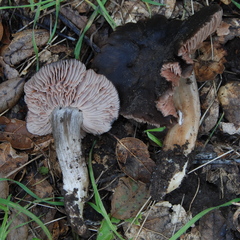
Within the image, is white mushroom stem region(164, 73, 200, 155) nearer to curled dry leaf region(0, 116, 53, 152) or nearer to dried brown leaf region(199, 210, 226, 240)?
dried brown leaf region(199, 210, 226, 240)

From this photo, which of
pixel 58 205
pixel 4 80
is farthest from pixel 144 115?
pixel 4 80

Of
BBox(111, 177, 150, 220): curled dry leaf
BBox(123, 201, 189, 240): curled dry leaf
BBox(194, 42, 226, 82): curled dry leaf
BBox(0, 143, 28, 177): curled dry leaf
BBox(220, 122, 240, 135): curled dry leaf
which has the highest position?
BBox(194, 42, 226, 82): curled dry leaf

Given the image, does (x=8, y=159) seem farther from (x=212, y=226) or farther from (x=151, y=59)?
(x=212, y=226)

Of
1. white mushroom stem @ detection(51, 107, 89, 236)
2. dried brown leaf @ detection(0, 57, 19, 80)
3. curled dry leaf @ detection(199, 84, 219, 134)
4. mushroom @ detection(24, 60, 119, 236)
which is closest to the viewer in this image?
mushroom @ detection(24, 60, 119, 236)

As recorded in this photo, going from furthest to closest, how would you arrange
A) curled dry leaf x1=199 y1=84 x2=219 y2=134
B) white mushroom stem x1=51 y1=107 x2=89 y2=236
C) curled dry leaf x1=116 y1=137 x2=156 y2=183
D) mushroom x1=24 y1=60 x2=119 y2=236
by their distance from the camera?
curled dry leaf x1=199 y1=84 x2=219 y2=134
curled dry leaf x1=116 y1=137 x2=156 y2=183
white mushroom stem x1=51 y1=107 x2=89 y2=236
mushroom x1=24 y1=60 x2=119 y2=236

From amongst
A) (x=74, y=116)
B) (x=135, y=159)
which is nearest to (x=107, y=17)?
(x=74, y=116)

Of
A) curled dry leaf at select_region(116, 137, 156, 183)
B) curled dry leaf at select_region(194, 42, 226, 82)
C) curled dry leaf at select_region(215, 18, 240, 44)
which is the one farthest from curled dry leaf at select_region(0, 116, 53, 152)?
curled dry leaf at select_region(215, 18, 240, 44)
